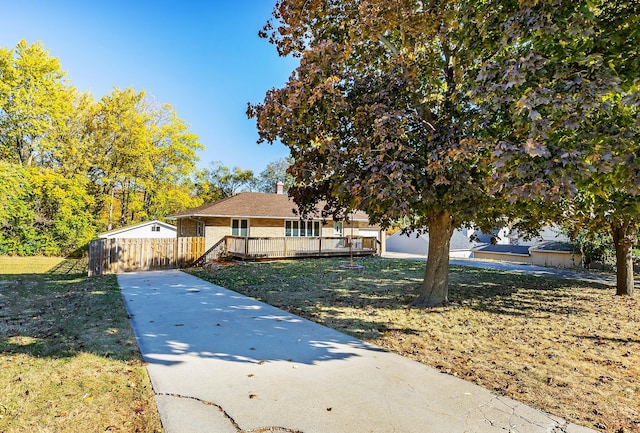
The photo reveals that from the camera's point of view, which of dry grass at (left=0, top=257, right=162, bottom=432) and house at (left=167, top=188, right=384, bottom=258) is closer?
dry grass at (left=0, top=257, right=162, bottom=432)

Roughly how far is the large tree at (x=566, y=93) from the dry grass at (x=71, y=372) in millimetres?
4874

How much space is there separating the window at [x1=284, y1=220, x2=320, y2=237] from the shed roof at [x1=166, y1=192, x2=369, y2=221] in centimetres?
85

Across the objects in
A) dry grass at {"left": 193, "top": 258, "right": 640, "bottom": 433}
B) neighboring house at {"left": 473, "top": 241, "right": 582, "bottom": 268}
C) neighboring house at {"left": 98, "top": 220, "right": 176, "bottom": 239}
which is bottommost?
dry grass at {"left": 193, "top": 258, "right": 640, "bottom": 433}

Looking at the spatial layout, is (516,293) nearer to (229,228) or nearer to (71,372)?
(71,372)

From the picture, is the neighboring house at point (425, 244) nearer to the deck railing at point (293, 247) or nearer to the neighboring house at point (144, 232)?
the deck railing at point (293, 247)

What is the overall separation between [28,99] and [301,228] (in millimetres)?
19302

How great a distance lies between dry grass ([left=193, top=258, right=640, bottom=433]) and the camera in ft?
12.4

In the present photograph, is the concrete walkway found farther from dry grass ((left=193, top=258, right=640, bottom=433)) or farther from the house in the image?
the house

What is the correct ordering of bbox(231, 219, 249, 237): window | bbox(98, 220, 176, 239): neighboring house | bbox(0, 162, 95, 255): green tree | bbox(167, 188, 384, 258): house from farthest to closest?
bbox(98, 220, 176, 239): neighboring house
bbox(231, 219, 249, 237): window
bbox(0, 162, 95, 255): green tree
bbox(167, 188, 384, 258): house

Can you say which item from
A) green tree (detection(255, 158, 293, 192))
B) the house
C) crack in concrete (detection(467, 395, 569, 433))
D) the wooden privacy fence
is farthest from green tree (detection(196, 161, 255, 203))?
crack in concrete (detection(467, 395, 569, 433))

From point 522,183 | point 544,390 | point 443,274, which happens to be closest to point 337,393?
point 544,390

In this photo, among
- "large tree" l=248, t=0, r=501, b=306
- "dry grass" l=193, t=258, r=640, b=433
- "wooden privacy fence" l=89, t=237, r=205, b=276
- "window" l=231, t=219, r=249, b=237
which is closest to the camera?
"dry grass" l=193, t=258, r=640, b=433

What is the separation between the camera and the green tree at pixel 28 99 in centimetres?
2152

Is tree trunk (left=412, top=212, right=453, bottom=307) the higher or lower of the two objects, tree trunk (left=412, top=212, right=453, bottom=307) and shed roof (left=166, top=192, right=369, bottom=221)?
the lower
